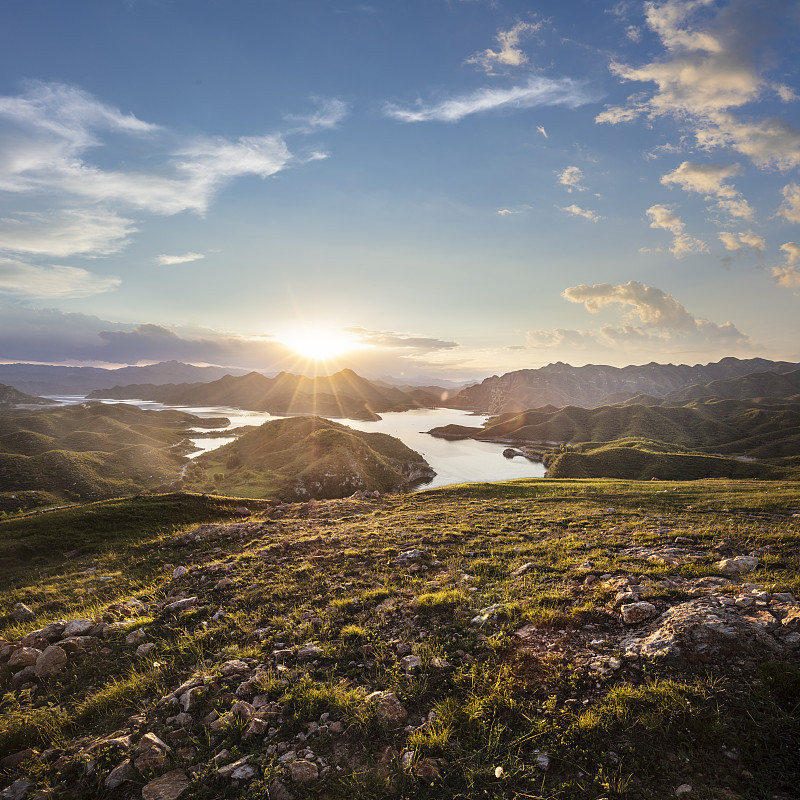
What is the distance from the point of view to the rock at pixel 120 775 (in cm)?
494

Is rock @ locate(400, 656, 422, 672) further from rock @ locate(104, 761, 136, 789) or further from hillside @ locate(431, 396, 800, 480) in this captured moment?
hillside @ locate(431, 396, 800, 480)

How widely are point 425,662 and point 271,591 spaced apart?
6502mm

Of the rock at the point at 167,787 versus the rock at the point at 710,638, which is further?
the rock at the point at 710,638

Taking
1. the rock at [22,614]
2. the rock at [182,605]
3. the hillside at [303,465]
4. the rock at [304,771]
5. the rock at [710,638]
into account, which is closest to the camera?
the rock at [304,771]

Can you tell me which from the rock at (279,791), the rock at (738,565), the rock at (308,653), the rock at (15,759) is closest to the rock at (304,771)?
the rock at (279,791)

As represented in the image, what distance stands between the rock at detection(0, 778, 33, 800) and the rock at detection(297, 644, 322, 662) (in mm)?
4147

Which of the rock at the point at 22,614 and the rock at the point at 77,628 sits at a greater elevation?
the rock at the point at 77,628

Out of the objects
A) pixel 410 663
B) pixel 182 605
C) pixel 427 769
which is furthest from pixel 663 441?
pixel 182 605

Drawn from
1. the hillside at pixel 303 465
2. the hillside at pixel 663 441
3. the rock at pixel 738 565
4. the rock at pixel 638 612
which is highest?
the rock at pixel 738 565

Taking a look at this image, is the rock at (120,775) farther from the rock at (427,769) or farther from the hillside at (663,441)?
the hillside at (663,441)

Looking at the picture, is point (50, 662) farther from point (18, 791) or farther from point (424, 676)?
point (424, 676)

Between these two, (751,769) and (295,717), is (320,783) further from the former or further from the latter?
(751,769)

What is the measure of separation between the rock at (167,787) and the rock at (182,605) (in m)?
6.08

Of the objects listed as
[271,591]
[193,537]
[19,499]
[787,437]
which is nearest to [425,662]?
[271,591]
